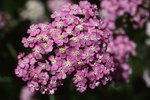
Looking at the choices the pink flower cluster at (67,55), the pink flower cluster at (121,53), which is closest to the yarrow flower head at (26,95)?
the pink flower cluster at (121,53)

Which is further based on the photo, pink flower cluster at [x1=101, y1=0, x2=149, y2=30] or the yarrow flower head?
the yarrow flower head

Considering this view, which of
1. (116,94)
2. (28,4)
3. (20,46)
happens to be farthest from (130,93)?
(28,4)

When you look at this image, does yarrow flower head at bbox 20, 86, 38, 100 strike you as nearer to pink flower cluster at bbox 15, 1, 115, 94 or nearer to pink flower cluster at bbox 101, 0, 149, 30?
pink flower cluster at bbox 101, 0, 149, 30

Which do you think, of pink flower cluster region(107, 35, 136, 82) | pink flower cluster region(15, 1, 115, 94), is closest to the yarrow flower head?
pink flower cluster region(107, 35, 136, 82)

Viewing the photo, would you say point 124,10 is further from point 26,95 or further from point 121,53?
point 26,95

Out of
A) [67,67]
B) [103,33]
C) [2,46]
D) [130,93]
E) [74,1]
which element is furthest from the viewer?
[74,1]

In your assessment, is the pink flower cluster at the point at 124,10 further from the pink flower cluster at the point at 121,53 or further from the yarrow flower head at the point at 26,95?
the yarrow flower head at the point at 26,95

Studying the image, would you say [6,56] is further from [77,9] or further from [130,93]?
[77,9]
